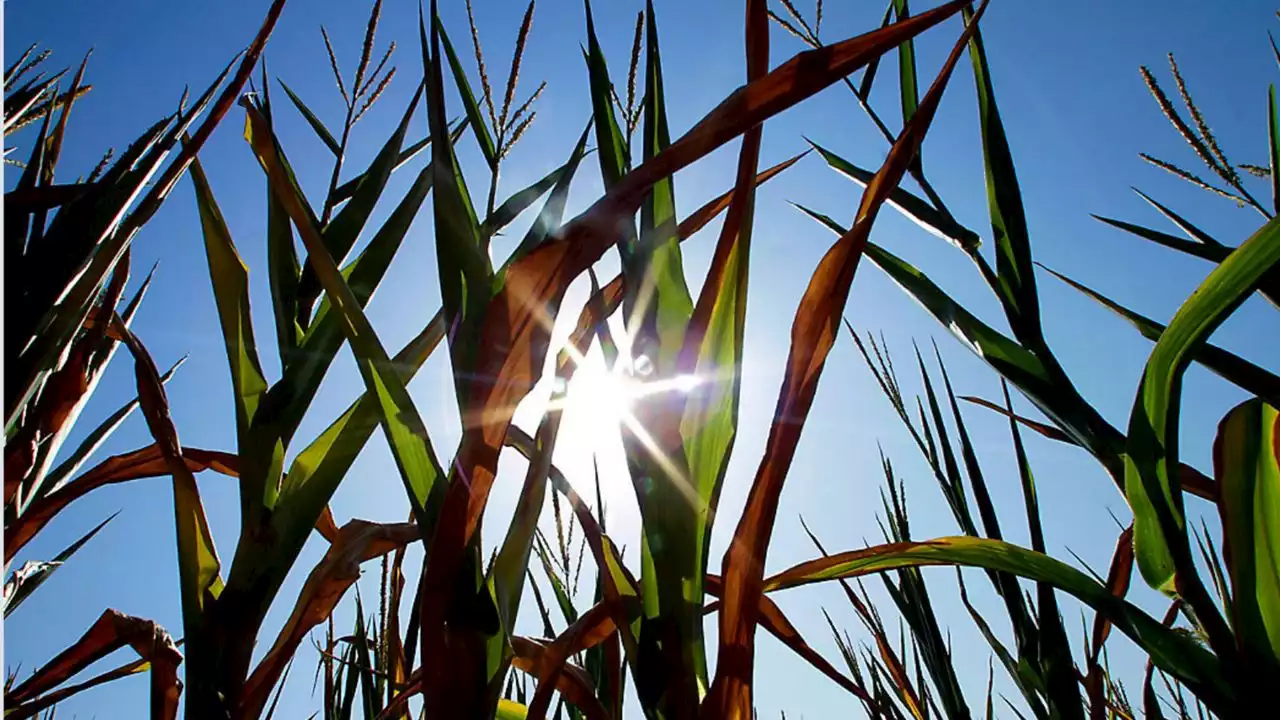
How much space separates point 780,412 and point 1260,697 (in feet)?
0.92

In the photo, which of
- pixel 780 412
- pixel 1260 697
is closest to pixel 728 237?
pixel 780 412

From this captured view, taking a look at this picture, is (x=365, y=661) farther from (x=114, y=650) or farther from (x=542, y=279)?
(x=542, y=279)

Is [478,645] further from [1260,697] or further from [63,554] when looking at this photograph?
[63,554]

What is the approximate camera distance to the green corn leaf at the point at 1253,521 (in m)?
0.40

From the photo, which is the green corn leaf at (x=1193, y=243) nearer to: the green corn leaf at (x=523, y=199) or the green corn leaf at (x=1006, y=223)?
the green corn leaf at (x=1006, y=223)

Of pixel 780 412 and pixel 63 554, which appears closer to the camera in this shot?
pixel 780 412

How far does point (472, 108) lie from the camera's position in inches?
25.1

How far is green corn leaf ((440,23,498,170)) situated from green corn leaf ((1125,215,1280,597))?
0.47 meters

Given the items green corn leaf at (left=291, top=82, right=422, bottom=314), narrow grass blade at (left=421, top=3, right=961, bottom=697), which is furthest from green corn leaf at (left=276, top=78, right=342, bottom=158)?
narrow grass blade at (left=421, top=3, right=961, bottom=697)

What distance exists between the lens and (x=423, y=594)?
366 millimetres

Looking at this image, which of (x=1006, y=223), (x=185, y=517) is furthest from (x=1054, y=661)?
(x=185, y=517)

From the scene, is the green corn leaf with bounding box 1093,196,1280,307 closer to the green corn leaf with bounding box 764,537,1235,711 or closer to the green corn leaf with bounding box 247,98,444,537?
the green corn leaf with bounding box 764,537,1235,711

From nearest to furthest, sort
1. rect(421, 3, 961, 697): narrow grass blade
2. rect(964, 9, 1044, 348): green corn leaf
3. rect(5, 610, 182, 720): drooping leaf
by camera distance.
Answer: rect(421, 3, 961, 697): narrow grass blade → rect(5, 610, 182, 720): drooping leaf → rect(964, 9, 1044, 348): green corn leaf

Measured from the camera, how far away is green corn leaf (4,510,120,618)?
1.70 ft
